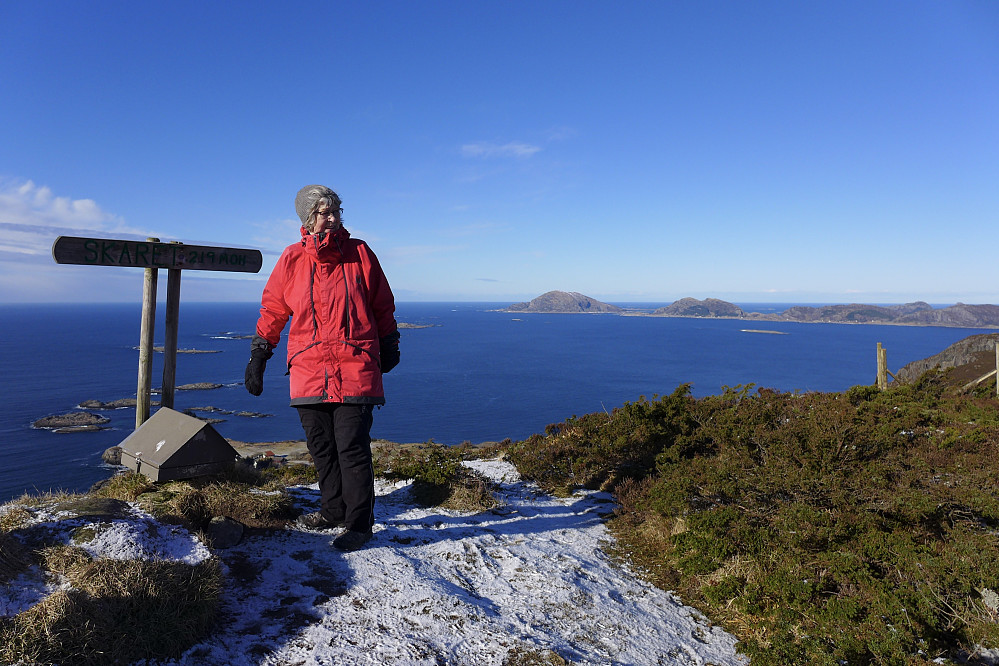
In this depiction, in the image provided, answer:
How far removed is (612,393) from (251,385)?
62039mm

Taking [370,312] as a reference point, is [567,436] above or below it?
below

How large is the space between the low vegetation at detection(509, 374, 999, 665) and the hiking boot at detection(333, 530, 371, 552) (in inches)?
95.6

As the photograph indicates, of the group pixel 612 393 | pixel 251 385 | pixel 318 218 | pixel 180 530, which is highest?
pixel 318 218

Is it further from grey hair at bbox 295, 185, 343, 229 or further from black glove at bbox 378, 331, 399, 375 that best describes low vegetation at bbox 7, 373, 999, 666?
grey hair at bbox 295, 185, 343, 229

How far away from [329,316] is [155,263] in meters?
2.59

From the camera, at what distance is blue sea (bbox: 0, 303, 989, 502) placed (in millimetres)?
45050

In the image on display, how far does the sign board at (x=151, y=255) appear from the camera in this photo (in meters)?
4.79

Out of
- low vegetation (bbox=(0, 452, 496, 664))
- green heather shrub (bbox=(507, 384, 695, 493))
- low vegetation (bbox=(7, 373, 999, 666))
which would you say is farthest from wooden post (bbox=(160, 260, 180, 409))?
green heather shrub (bbox=(507, 384, 695, 493))

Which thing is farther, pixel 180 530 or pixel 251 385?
pixel 251 385

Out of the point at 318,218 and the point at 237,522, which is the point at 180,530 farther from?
the point at 318,218

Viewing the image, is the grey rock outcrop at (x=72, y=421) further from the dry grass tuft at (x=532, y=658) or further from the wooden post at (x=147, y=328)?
the dry grass tuft at (x=532, y=658)

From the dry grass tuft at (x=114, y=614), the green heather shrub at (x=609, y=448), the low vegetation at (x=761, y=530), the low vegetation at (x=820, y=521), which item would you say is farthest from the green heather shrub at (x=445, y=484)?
the dry grass tuft at (x=114, y=614)

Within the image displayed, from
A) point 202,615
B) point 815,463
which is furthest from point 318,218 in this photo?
→ point 815,463

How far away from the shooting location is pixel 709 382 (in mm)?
69125
